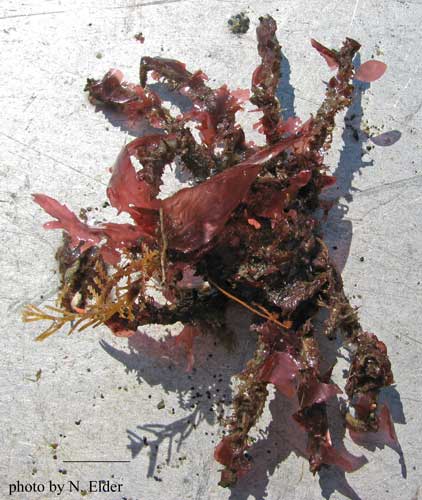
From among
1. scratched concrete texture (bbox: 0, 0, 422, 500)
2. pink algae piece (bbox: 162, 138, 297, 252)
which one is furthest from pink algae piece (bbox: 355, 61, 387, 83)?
pink algae piece (bbox: 162, 138, 297, 252)

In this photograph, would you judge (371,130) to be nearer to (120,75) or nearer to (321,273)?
(321,273)

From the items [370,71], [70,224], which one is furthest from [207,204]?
[370,71]

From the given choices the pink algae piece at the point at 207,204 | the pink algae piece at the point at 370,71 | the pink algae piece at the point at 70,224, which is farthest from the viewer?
the pink algae piece at the point at 370,71

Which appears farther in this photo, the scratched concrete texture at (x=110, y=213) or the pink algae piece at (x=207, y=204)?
the scratched concrete texture at (x=110, y=213)

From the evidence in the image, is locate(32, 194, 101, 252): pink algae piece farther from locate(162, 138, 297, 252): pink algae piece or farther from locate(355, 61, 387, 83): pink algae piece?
locate(355, 61, 387, 83): pink algae piece

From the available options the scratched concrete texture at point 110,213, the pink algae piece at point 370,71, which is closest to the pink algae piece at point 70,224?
the scratched concrete texture at point 110,213

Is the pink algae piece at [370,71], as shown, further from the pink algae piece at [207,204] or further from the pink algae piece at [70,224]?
the pink algae piece at [70,224]

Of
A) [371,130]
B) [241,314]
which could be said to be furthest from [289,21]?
[241,314]
